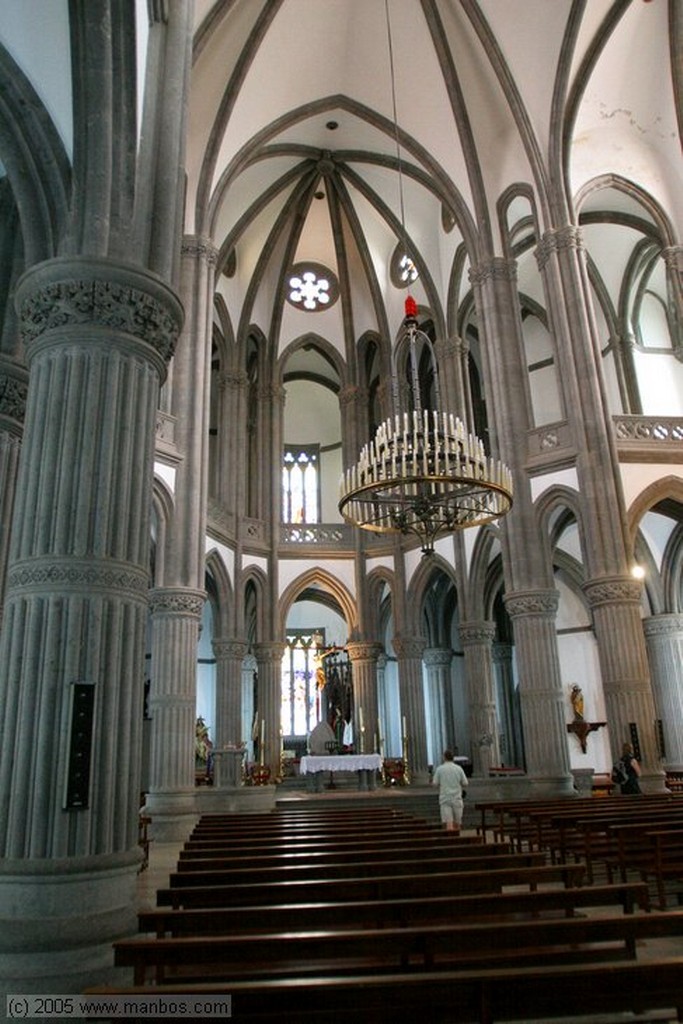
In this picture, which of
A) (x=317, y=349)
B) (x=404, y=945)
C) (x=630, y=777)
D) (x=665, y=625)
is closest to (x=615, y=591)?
(x=630, y=777)

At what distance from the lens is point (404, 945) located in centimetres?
386

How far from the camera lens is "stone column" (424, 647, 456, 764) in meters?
28.5

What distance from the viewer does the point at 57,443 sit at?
22.0ft

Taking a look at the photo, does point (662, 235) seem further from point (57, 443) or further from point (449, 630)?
point (57, 443)

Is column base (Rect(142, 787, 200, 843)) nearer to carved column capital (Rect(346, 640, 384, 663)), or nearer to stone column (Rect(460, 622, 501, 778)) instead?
stone column (Rect(460, 622, 501, 778))

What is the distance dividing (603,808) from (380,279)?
21264mm

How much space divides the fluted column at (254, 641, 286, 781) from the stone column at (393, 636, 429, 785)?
386cm

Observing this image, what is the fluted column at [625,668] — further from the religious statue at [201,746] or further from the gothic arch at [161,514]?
the religious statue at [201,746]

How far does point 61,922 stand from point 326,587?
70.7 feet

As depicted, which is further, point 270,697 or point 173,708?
point 270,697

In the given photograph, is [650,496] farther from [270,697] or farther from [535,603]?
[270,697]

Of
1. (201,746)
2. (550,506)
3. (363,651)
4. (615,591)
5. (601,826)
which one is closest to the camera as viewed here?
(601,826)

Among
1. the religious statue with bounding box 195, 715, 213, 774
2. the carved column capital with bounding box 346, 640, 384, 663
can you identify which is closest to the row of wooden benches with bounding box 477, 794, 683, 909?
the carved column capital with bounding box 346, 640, 384, 663

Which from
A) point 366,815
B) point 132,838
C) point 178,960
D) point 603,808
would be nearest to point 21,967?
point 132,838
